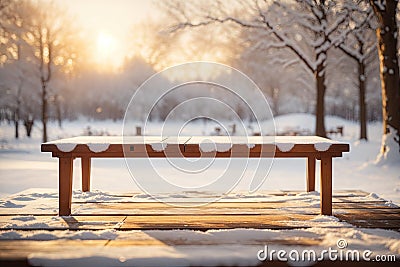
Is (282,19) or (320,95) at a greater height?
(282,19)

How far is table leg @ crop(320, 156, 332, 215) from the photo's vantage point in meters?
4.63

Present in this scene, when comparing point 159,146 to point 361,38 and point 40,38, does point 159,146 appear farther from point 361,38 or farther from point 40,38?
point 40,38

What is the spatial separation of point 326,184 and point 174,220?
5.93 ft

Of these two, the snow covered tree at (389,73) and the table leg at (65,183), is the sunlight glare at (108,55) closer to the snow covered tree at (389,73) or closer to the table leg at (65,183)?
the snow covered tree at (389,73)

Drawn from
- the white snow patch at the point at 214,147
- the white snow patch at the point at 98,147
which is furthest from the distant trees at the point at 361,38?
the white snow patch at the point at 98,147

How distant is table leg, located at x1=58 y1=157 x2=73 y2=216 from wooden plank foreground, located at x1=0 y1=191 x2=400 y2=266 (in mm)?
133

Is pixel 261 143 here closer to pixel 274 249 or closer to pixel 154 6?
pixel 274 249

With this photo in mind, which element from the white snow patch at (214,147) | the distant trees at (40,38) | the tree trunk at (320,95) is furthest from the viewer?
the distant trees at (40,38)

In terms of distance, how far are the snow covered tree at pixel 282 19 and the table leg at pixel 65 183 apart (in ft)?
43.5

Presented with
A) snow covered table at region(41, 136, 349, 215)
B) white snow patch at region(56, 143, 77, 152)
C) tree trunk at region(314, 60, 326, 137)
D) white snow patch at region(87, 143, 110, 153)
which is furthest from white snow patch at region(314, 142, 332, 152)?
tree trunk at region(314, 60, 326, 137)

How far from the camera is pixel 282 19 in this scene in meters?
17.0

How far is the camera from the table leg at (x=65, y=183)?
4.55 m

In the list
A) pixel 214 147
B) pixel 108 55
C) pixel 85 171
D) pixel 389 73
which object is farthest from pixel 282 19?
pixel 108 55

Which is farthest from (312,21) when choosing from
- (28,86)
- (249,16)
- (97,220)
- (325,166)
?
(28,86)
